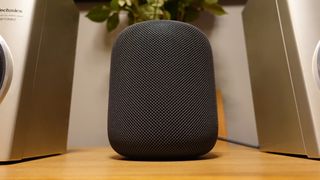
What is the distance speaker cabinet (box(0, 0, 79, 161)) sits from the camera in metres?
0.34

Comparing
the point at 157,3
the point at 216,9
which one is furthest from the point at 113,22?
the point at 216,9

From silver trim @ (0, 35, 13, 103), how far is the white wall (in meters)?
0.45

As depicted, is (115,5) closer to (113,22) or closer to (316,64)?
(113,22)

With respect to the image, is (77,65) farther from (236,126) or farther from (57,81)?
(236,126)

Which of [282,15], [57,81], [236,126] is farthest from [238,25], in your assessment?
[57,81]

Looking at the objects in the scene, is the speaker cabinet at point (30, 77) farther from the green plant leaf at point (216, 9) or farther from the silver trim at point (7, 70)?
the green plant leaf at point (216, 9)

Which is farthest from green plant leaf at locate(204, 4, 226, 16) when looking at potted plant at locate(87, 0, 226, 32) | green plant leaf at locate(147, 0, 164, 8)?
green plant leaf at locate(147, 0, 164, 8)

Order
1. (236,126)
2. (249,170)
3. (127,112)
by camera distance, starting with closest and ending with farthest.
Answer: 1. (249,170)
2. (127,112)
3. (236,126)

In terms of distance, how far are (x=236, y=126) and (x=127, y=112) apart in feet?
1.52

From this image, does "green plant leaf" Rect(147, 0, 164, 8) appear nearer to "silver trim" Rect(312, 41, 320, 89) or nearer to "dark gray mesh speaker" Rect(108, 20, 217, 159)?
"dark gray mesh speaker" Rect(108, 20, 217, 159)

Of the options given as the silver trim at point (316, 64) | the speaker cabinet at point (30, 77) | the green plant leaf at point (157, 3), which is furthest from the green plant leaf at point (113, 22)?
the silver trim at point (316, 64)

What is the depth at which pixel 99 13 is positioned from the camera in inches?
28.3

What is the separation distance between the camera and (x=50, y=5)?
43 cm

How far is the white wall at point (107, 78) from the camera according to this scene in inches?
30.0
